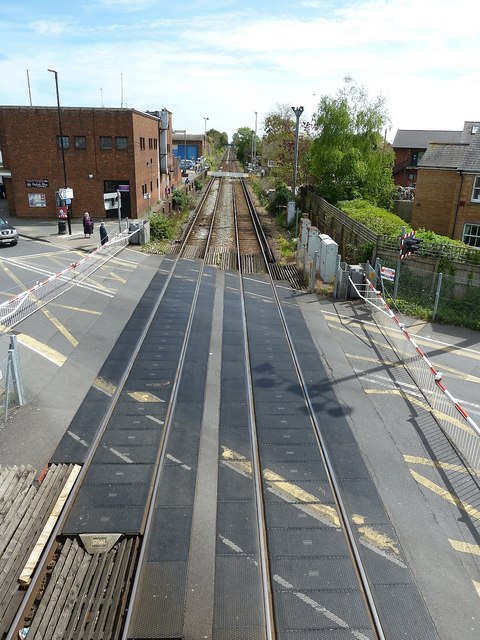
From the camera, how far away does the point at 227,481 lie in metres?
8.66

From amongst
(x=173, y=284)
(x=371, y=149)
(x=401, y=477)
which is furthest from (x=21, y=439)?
(x=371, y=149)

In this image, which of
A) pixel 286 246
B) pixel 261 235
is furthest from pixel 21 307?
pixel 261 235

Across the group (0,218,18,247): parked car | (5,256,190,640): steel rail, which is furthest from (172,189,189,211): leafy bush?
(5,256,190,640): steel rail

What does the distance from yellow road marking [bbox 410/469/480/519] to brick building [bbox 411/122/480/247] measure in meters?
20.8

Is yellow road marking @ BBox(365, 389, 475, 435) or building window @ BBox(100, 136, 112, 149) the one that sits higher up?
building window @ BBox(100, 136, 112, 149)

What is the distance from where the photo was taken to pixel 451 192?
101 ft

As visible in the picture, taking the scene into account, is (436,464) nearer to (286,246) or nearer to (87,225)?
(286,246)

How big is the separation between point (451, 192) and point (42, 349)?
85.9 ft

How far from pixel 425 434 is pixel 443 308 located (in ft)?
27.2

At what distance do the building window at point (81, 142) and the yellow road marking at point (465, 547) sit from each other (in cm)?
3100

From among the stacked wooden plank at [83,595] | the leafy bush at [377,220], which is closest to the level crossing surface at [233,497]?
the stacked wooden plank at [83,595]

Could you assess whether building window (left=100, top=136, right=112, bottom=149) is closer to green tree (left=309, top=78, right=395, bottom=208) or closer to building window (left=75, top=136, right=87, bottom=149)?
building window (left=75, top=136, right=87, bottom=149)

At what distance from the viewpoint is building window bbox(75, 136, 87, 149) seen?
1254 inches

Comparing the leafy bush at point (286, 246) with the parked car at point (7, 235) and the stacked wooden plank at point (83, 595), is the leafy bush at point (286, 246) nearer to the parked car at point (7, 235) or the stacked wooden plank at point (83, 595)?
the parked car at point (7, 235)
